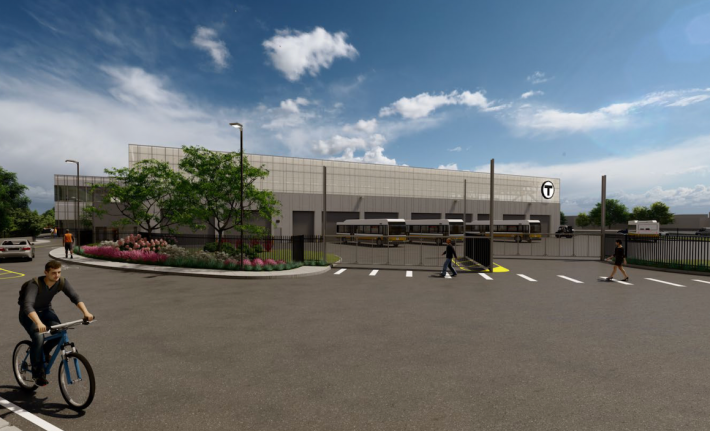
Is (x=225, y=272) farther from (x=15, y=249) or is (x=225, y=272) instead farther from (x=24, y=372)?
(x=15, y=249)

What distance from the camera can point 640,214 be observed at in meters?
98.8

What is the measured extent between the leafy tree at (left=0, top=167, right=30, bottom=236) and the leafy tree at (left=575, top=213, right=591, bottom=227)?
470 ft

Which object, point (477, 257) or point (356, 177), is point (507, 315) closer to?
point (477, 257)

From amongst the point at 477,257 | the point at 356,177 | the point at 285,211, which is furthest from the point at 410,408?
the point at 356,177

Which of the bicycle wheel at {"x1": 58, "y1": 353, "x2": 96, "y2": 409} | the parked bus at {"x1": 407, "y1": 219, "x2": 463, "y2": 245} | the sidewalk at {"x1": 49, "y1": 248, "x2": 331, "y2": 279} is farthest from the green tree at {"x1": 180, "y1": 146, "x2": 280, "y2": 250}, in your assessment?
the parked bus at {"x1": 407, "y1": 219, "x2": 463, "y2": 245}

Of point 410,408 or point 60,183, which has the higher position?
point 60,183

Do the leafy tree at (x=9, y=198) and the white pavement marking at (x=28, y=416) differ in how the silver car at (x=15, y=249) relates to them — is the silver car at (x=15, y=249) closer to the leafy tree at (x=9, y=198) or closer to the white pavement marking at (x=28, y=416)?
the white pavement marking at (x=28, y=416)

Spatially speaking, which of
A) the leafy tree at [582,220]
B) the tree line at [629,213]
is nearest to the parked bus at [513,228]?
the tree line at [629,213]

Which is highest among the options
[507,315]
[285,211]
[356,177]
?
[356,177]

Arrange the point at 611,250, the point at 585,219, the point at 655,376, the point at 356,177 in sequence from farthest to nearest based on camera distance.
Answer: the point at 585,219 < the point at 356,177 < the point at 611,250 < the point at 655,376

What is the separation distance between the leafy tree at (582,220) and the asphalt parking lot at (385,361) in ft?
403

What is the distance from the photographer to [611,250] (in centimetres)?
2305

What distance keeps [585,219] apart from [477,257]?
11913 cm

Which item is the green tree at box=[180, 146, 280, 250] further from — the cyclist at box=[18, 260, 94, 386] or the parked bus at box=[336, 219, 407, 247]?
the cyclist at box=[18, 260, 94, 386]
